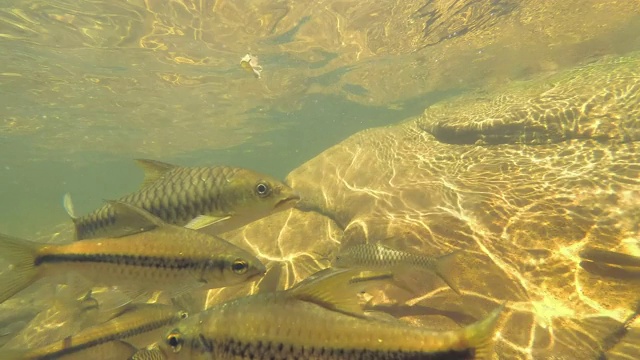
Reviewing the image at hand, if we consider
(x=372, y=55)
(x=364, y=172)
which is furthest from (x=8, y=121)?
(x=364, y=172)

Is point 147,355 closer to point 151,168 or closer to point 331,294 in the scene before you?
point 151,168

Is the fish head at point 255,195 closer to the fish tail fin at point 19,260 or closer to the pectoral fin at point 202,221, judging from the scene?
the pectoral fin at point 202,221

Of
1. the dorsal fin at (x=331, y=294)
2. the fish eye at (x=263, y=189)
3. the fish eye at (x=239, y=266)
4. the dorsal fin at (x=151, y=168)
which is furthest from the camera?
the dorsal fin at (x=151, y=168)

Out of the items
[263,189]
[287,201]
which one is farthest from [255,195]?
[287,201]

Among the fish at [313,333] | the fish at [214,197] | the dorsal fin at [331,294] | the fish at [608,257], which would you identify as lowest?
the fish at [313,333]

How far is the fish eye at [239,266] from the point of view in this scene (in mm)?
2510

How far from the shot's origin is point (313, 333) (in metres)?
1.81

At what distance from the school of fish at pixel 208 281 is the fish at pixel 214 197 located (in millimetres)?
10

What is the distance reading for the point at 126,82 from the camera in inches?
814

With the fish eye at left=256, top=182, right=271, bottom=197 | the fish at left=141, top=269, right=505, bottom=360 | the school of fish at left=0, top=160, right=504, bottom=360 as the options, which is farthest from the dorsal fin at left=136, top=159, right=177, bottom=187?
the fish at left=141, top=269, right=505, bottom=360

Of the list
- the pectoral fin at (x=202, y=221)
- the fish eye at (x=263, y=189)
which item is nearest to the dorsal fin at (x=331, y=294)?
the pectoral fin at (x=202, y=221)

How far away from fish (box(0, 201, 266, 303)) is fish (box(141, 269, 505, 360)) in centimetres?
50

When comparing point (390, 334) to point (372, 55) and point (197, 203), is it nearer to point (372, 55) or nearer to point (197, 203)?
point (197, 203)

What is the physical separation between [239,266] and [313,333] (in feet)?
3.07
